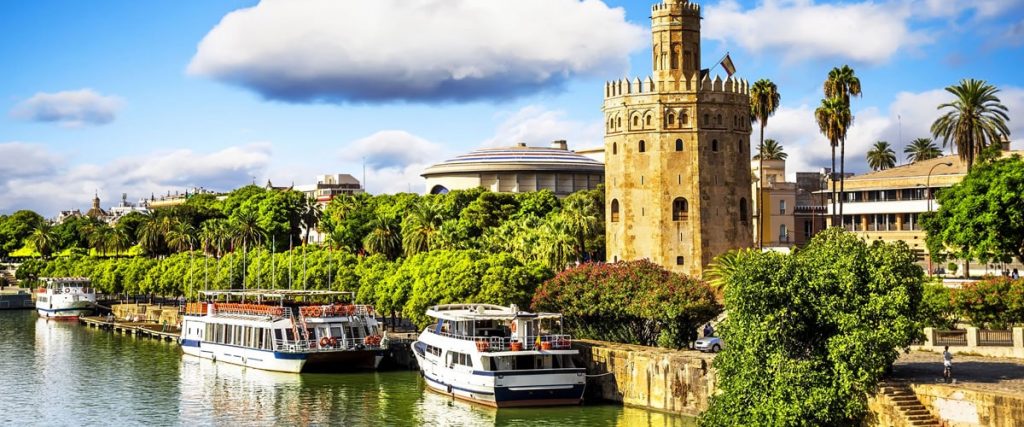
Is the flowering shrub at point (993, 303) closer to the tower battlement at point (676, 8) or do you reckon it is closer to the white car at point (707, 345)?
the white car at point (707, 345)

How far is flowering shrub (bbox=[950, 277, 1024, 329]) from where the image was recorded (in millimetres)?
50844

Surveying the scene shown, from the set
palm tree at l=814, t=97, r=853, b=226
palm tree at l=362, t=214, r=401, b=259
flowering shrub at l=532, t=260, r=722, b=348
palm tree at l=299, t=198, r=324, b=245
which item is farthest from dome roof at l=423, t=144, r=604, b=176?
flowering shrub at l=532, t=260, r=722, b=348

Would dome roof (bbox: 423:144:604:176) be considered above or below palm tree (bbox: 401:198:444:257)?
above

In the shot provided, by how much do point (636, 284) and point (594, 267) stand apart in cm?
320

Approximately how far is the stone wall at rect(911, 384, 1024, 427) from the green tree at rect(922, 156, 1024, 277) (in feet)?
103

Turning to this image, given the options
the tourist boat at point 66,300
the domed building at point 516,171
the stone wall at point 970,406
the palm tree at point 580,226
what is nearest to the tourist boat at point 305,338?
the palm tree at point 580,226

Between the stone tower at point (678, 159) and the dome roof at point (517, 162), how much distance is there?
2584 inches

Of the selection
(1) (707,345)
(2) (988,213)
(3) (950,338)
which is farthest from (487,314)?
(2) (988,213)

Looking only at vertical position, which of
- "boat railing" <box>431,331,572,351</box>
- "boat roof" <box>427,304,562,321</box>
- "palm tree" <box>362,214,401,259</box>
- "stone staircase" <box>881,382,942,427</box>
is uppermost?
"palm tree" <box>362,214,401,259</box>

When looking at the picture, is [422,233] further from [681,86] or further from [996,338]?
[996,338]

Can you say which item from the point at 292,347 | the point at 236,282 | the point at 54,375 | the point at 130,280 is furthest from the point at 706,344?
the point at 130,280

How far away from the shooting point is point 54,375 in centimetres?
6594

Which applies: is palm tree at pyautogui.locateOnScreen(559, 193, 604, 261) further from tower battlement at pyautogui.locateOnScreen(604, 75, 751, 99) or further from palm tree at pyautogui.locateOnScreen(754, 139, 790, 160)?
palm tree at pyautogui.locateOnScreen(754, 139, 790, 160)

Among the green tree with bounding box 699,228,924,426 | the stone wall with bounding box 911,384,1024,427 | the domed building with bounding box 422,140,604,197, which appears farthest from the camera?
the domed building with bounding box 422,140,604,197
